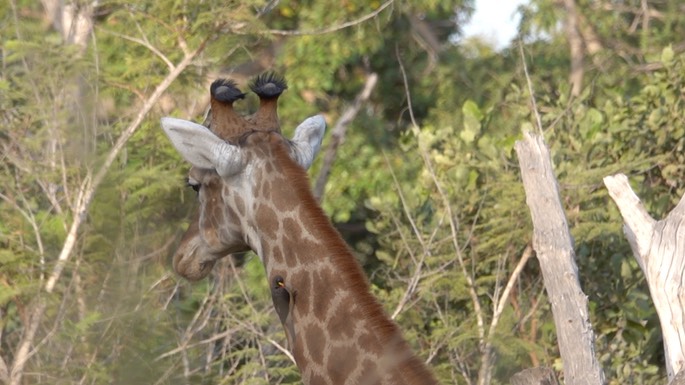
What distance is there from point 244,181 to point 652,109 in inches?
270

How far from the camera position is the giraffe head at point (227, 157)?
223 inches

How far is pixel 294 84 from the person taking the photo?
1519 centimetres

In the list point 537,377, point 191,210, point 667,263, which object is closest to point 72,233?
point 191,210

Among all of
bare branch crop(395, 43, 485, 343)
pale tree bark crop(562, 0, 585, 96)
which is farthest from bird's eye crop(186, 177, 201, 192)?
pale tree bark crop(562, 0, 585, 96)

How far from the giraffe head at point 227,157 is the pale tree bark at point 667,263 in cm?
241

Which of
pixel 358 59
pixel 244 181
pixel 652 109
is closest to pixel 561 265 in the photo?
pixel 244 181

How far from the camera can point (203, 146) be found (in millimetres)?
5676

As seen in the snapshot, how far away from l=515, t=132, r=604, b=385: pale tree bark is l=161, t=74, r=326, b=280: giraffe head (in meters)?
2.11

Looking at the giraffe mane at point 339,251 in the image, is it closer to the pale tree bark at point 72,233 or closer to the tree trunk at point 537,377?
the tree trunk at point 537,377

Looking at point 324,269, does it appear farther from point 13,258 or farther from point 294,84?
point 294,84

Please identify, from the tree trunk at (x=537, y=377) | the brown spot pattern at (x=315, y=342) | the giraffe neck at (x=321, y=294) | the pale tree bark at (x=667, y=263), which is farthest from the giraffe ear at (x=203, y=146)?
the pale tree bark at (x=667, y=263)

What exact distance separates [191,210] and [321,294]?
4.67 metres

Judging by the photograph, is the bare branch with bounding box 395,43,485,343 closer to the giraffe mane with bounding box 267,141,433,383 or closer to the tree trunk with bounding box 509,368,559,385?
the tree trunk with bounding box 509,368,559,385

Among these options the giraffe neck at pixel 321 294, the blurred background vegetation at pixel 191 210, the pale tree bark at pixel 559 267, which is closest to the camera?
the giraffe neck at pixel 321 294
